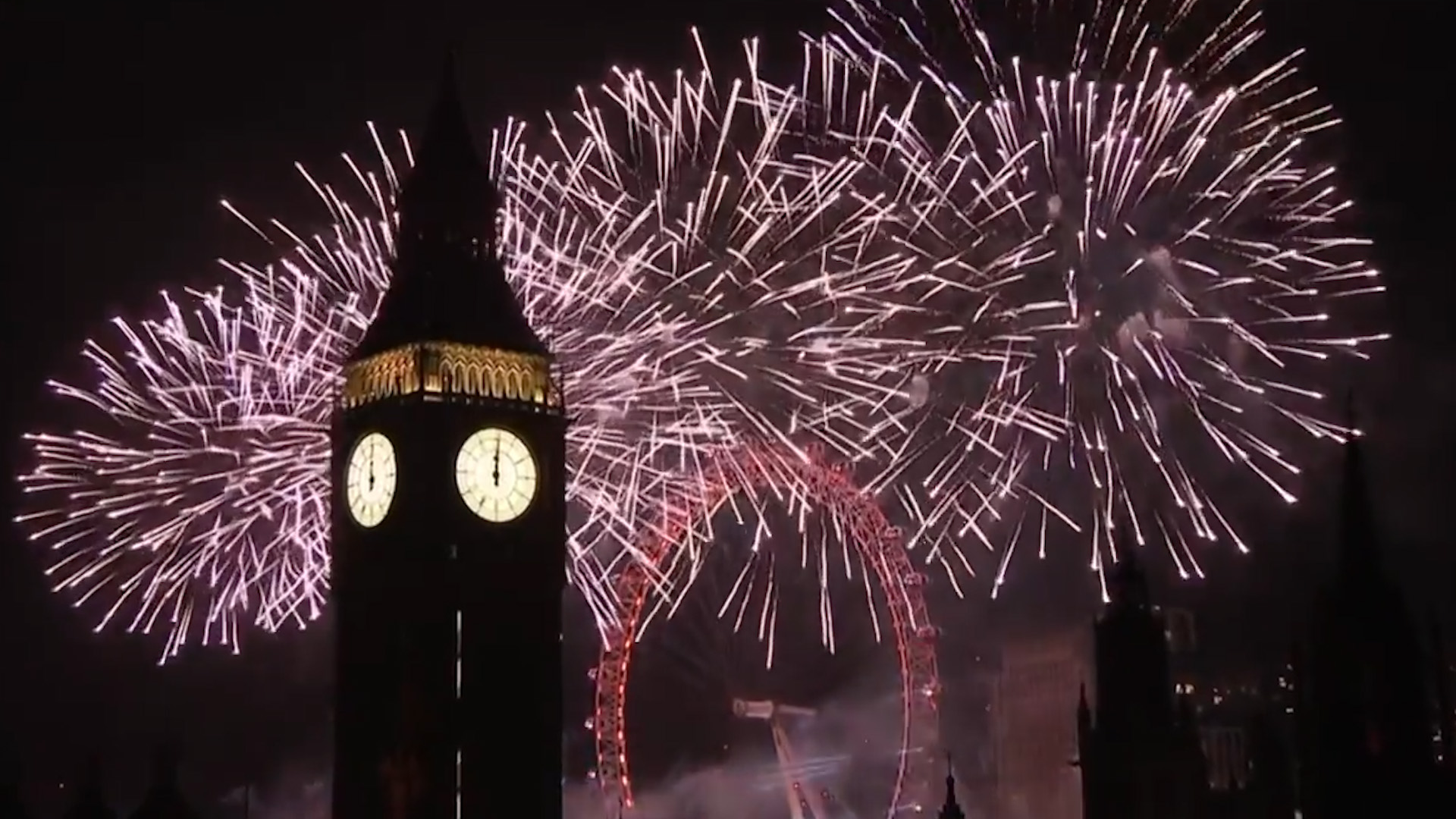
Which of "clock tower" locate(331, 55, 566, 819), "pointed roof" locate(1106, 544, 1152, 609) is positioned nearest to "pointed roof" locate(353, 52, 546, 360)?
"clock tower" locate(331, 55, 566, 819)

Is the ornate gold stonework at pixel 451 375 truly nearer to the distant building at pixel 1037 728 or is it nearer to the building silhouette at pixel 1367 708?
the building silhouette at pixel 1367 708

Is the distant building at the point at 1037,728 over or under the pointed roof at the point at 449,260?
under

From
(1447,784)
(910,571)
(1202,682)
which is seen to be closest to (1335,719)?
(1447,784)

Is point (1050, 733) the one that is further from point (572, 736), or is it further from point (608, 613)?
point (608, 613)

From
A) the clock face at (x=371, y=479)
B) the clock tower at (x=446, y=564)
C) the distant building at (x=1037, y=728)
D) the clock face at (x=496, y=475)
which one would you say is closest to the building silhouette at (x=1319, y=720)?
the clock tower at (x=446, y=564)

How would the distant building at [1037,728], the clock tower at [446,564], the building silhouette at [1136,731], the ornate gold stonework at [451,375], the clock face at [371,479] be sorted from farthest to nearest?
1. the distant building at [1037,728]
2. the building silhouette at [1136,731]
3. the ornate gold stonework at [451,375]
4. the clock face at [371,479]
5. the clock tower at [446,564]

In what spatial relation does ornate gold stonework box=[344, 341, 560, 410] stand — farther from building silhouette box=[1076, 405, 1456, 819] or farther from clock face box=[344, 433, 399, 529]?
building silhouette box=[1076, 405, 1456, 819]
